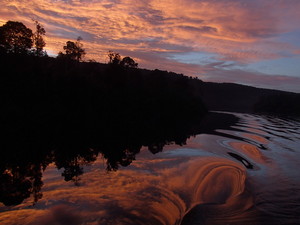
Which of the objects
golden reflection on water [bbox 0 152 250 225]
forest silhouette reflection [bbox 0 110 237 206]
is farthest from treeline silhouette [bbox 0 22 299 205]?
golden reflection on water [bbox 0 152 250 225]

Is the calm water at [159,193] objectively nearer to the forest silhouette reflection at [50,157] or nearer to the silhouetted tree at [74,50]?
the forest silhouette reflection at [50,157]

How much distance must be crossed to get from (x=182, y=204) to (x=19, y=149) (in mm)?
15557

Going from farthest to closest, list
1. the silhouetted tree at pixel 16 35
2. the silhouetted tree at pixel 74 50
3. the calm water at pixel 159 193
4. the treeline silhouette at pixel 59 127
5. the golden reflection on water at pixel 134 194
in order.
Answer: the silhouetted tree at pixel 74 50
the silhouetted tree at pixel 16 35
the treeline silhouette at pixel 59 127
the calm water at pixel 159 193
the golden reflection on water at pixel 134 194

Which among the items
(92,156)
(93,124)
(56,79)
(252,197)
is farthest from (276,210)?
(56,79)

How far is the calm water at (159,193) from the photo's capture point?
9.69 metres

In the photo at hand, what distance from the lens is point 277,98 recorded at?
16688 centimetres

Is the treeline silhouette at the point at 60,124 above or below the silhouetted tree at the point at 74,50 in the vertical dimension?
below

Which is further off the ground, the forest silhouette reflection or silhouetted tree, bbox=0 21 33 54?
silhouetted tree, bbox=0 21 33 54

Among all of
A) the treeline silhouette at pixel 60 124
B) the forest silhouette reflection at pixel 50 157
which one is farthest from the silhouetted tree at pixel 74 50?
the forest silhouette reflection at pixel 50 157

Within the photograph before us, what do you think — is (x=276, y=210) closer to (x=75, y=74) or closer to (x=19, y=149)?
(x=19, y=149)

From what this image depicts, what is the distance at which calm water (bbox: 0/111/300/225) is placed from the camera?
31.8 feet

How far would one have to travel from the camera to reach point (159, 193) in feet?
40.4

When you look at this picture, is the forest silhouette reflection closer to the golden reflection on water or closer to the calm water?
the calm water

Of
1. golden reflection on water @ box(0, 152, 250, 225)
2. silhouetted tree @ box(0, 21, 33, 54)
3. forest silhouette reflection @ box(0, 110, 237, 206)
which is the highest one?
silhouetted tree @ box(0, 21, 33, 54)
